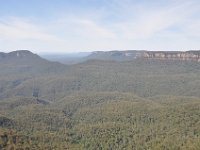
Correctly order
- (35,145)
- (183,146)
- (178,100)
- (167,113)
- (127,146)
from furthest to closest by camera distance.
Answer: (178,100)
(167,113)
(127,146)
(183,146)
(35,145)

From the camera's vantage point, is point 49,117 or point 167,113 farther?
point 49,117

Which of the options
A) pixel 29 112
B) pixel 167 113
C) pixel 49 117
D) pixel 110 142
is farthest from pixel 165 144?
pixel 29 112

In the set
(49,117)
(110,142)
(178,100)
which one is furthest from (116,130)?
(178,100)

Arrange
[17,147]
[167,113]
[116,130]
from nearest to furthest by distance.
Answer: [17,147], [116,130], [167,113]

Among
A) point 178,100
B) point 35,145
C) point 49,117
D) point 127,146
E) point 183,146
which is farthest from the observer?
point 178,100

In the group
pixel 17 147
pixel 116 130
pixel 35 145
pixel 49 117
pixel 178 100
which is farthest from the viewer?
pixel 178 100

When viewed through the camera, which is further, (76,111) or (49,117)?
(76,111)

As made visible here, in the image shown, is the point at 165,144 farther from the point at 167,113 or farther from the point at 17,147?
the point at 17,147

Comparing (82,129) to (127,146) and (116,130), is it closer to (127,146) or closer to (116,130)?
(116,130)
